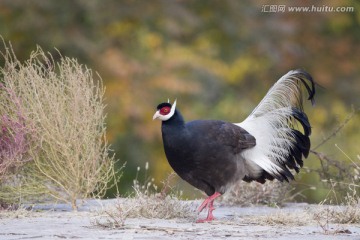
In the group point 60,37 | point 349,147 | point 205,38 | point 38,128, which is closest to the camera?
point 38,128

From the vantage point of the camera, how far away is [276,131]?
1027 cm

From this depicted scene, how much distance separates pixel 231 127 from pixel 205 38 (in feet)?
33.8

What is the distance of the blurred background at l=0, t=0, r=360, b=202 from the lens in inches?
702

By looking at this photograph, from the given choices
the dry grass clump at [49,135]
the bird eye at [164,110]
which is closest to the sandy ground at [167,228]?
the dry grass clump at [49,135]

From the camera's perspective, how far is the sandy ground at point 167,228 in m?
7.98

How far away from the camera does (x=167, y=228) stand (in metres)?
8.30

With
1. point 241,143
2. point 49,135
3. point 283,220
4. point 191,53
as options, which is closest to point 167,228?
point 283,220

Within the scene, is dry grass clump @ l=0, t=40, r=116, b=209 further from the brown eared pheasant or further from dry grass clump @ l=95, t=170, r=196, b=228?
the brown eared pheasant

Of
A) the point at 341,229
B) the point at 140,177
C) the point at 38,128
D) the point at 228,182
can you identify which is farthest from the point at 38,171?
the point at 140,177

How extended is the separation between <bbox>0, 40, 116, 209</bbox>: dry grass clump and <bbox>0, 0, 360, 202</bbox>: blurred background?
21.6 feet

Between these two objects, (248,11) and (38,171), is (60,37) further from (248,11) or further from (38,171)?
(38,171)

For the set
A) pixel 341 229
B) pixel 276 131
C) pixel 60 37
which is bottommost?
pixel 341 229

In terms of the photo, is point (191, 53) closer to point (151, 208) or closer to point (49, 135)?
point (49, 135)

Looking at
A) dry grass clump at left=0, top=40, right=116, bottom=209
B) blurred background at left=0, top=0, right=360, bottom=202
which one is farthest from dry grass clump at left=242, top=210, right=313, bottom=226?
blurred background at left=0, top=0, right=360, bottom=202
